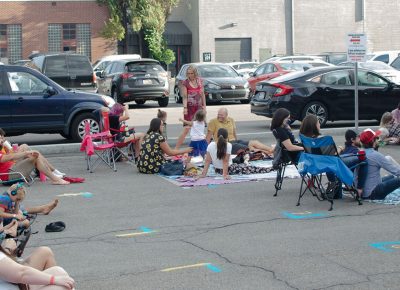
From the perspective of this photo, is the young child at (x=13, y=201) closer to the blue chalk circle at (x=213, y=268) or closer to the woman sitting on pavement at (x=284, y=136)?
the blue chalk circle at (x=213, y=268)

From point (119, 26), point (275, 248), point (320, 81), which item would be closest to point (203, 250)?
point (275, 248)

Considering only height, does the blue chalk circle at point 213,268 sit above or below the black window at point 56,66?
Answer: below

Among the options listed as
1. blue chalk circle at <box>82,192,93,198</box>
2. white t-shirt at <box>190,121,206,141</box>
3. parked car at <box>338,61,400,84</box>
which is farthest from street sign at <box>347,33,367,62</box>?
parked car at <box>338,61,400,84</box>

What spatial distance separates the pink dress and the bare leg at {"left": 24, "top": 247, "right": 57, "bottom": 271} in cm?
991

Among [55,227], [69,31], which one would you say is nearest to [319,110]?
[55,227]

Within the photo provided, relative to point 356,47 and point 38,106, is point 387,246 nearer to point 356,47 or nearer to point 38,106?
point 356,47

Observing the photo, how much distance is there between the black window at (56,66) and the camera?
25641 millimetres

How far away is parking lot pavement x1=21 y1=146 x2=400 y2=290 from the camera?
732 centimetres

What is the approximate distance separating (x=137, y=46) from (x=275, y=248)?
45.4m

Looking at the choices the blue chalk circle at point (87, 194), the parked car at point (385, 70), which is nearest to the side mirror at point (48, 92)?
the blue chalk circle at point (87, 194)

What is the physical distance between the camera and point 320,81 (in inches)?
776

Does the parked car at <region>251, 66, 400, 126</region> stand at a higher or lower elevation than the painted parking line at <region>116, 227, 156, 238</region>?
higher

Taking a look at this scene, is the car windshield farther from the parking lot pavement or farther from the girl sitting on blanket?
the parking lot pavement

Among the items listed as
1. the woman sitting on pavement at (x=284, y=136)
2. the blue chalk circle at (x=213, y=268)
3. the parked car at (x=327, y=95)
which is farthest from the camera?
the parked car at (x=327, y=95)
